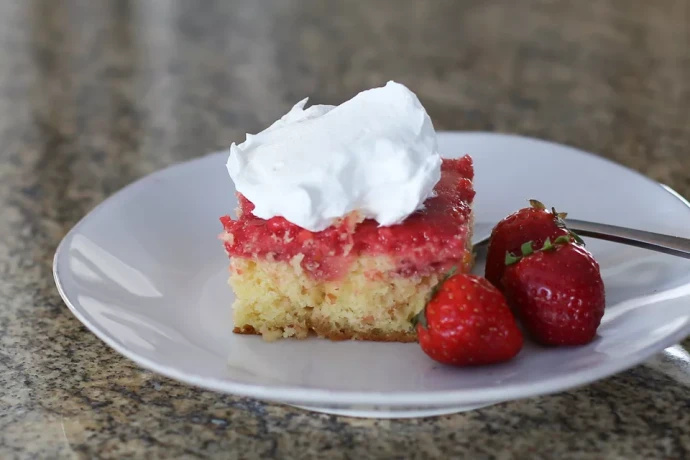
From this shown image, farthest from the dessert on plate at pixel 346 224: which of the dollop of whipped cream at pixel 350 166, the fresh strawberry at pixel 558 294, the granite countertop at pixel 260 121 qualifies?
the granite countertop at pixel 260 121

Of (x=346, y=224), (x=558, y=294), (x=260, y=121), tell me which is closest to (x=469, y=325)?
(x=558, y=294)

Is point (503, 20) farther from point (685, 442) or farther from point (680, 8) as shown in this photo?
point (685, 442)

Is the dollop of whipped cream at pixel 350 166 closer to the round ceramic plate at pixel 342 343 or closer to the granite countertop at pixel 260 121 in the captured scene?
the round ceramic plate at pixel 342 343

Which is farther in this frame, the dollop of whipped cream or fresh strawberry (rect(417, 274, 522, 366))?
the dollop of whipped cream

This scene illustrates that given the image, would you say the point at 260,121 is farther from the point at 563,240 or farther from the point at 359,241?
the point at 563,240

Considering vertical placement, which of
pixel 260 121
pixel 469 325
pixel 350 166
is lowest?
pixel 260 121

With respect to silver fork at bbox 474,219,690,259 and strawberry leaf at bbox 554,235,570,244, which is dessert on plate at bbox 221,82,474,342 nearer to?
strawberry leaf at bbox 554,235,570,244

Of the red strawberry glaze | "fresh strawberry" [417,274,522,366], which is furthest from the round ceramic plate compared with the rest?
the red strawberry glaze

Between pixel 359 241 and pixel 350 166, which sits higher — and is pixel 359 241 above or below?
below
